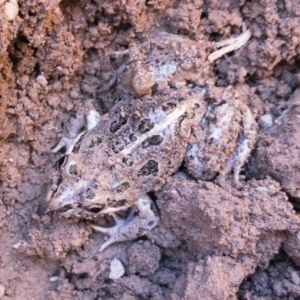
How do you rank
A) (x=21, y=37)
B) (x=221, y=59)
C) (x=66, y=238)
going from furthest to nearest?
1. (x=221, y=59)
2. (x=66, y=238)
3. (x=21, y=37)

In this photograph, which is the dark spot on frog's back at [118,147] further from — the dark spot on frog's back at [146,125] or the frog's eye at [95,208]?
the frog's eye at [95,208]

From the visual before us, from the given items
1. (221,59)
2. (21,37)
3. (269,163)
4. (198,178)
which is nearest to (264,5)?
(221,59)

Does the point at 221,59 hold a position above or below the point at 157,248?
above

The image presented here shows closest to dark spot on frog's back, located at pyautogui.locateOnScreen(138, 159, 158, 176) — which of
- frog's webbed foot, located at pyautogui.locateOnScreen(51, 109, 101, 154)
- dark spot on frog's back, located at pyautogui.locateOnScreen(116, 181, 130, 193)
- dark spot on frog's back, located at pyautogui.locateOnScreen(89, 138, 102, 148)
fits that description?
dark spot on frog's back, located at pyautogui.locateOnScreen(116, 181, 130, 193)

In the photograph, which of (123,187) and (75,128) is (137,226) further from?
(75,128)

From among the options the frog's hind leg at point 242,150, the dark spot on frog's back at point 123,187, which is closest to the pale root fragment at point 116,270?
the dark spot on frog's back at point 123,187

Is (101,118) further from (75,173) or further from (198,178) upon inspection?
(198,178)
